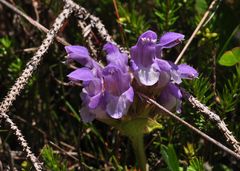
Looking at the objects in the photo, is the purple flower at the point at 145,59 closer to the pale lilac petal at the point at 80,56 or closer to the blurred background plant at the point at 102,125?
the pale lilac petal at the point at 80,56

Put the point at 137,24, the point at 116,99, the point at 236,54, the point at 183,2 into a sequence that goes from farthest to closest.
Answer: the point at 183,2 → the point at 137,24 → the point at 236,54 → the point at 116,99

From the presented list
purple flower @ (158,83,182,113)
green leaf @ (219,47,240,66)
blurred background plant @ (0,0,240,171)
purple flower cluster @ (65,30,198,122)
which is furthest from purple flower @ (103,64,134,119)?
green leaf @ (219,47,240,66)

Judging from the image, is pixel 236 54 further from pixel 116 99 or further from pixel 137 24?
pixel 116 99

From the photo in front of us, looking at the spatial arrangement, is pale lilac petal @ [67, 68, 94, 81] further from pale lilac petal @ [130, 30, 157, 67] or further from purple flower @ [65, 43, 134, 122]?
pale lilac petal @ [130, 30, 157, 67]

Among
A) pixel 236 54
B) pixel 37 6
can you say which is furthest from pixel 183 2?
pixel 37 6

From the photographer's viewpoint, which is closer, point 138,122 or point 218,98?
point 138,122

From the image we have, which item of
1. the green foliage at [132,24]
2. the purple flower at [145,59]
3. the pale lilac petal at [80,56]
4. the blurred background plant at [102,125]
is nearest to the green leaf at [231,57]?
the blurred background plant at [102,125]

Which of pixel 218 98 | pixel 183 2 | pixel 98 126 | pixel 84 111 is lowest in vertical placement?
pixel 98 126
